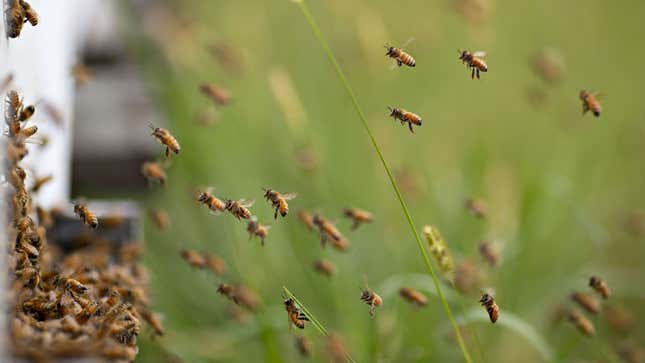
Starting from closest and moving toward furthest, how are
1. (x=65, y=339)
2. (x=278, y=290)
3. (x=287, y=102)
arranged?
(x=65, y=339)
(x=287, y=102)
(x=278, y=290)

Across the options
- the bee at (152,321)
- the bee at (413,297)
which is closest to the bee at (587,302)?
the bee at (413,297)

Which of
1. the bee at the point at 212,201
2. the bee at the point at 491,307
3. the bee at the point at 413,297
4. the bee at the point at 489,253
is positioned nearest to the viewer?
the bee at the point at 491,307

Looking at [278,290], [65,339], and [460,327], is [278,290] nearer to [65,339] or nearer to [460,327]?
[460,327]

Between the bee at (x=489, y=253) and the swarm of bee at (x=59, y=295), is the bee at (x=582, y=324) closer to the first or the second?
the bee at (x=489, y=253)

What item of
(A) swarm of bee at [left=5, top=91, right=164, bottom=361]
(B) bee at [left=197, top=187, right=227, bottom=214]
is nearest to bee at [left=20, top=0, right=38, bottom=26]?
(A) swarm of bee at [left=5, top=91, right=164, bottom=361]

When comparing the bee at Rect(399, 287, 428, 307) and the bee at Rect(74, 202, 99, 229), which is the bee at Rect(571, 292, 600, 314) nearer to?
the bee at Rect(399, 287, 428, 307)

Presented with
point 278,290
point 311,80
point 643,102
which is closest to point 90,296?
point 278,290
